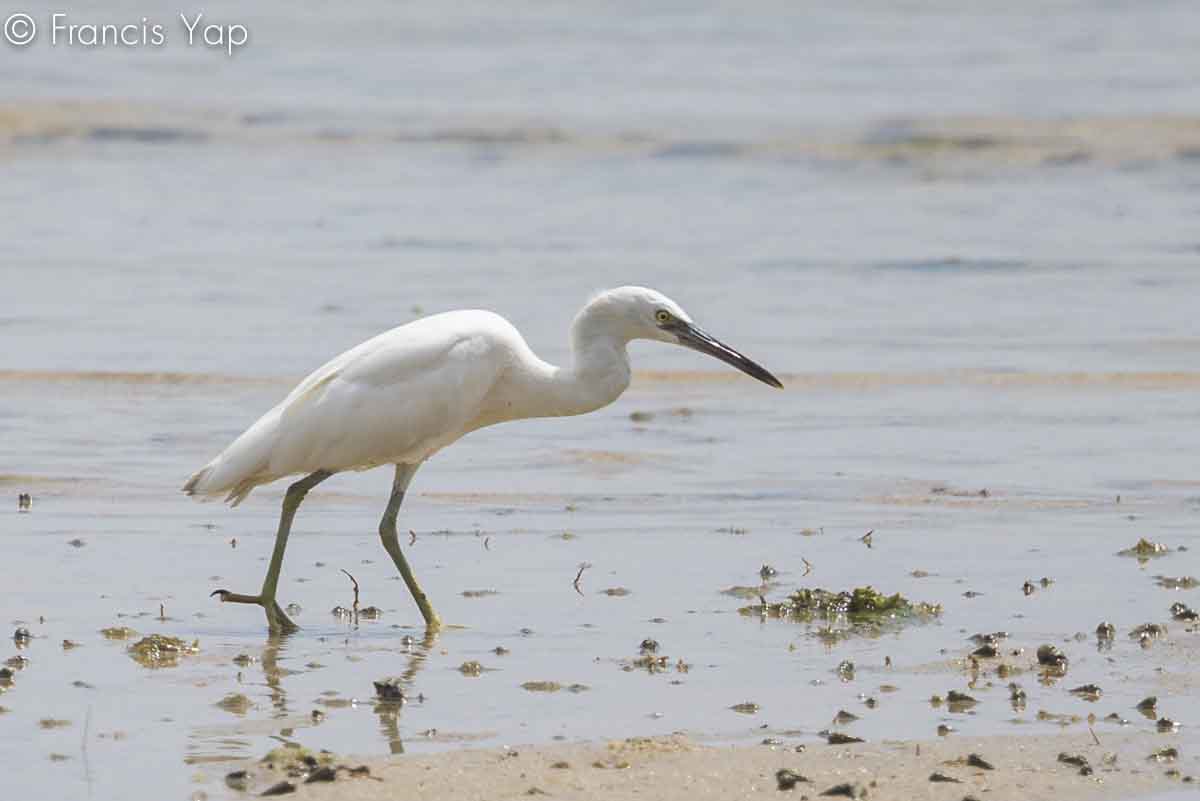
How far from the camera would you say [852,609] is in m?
7.66

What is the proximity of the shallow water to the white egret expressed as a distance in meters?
0.45

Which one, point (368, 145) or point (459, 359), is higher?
point (368, 145)

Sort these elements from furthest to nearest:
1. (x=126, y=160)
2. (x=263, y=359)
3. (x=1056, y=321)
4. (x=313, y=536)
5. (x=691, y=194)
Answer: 1. (x=126, y=160)
2. (x=691, y=194)
3. (x=1056, y=321)
4. (x=263, y=359)
5. (x=313, y=536)

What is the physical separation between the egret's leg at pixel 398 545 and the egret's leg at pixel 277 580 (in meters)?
0.29

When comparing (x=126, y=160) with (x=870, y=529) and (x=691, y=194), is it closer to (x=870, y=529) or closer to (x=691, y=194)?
(x=691, y=194)

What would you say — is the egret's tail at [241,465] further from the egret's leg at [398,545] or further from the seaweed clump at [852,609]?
the seaweed clump at [852,609]

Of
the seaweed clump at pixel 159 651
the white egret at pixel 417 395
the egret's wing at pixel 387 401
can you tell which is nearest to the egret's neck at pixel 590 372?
the white egret at pixel 417 395

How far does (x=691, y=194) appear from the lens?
21.4 m

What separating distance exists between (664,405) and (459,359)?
4.36 metres

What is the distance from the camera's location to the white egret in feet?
26.5

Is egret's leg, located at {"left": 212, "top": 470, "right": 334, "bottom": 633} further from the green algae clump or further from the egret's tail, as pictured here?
the green algae clump

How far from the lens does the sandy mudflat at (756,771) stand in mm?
5566

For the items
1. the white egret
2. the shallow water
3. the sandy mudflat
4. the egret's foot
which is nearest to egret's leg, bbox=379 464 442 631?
the white egret

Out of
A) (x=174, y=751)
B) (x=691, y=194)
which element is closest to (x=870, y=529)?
(x=174, y=751)
